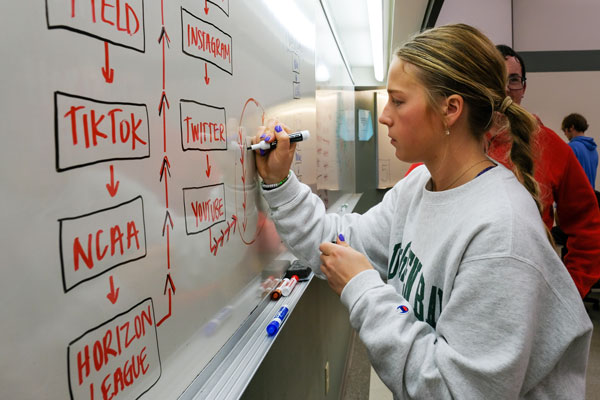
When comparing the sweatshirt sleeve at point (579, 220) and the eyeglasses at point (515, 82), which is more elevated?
the eyeglasses at point (515, 82)

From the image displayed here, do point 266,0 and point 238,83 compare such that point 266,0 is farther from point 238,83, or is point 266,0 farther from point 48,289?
point 48,289

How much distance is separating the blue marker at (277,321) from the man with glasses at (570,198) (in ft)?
2.90

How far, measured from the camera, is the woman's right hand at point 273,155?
0.98 meters

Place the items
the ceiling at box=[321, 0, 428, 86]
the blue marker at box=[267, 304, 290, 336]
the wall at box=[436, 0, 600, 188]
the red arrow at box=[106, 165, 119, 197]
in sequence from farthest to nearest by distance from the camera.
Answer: the wall at box=[436, 0, 600, 188], the ceiling at box=[321, 0, 428, 86], the blue marker at box=[267, 304, 290, 336], the red arrow at box=[106, 165, 119, 197]

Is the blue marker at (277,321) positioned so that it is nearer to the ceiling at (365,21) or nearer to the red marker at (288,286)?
the red marker at (288,286)

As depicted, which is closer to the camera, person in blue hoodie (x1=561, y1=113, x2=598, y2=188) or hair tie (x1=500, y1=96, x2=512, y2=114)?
hair tie (x1=500, y1=96, x2=512, y2=114)

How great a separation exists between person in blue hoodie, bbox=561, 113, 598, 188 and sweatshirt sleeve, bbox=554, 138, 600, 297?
2.08m

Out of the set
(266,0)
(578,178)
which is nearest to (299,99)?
(266,0)

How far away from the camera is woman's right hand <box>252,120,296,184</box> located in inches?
38.5

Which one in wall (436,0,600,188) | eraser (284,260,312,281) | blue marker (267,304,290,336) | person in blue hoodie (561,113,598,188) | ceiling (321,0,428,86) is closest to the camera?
blue marker (267,304,290,336)

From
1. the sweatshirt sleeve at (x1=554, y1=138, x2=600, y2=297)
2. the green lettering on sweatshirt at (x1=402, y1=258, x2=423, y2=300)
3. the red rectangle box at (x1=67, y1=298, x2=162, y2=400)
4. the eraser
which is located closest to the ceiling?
the sweatshirt sleeve at (x1=554, y1=138, x2=600, y2=297)

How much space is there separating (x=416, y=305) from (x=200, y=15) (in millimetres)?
647

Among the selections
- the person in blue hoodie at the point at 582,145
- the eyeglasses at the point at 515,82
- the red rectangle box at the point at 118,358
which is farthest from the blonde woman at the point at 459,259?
the person in blue hoodie at the point at 582,145

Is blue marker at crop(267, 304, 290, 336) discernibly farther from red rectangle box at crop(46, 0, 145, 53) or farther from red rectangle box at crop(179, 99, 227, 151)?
red rectangle box at crop(46, 0, 145, 53)
